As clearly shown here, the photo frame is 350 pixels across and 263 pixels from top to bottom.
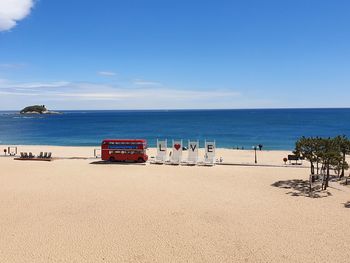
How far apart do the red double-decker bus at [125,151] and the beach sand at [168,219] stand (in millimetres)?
6816

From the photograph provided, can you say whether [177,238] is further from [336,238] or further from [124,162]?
[124,162]

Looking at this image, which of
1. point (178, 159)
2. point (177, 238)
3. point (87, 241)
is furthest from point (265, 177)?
point (87, 241)

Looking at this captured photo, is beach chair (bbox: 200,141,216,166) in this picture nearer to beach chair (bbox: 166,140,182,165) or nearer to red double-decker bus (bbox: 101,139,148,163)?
beach chair (bbox: 166,140,182,165)

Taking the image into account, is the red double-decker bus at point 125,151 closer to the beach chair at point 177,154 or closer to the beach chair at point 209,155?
the beach chair at point 177,154

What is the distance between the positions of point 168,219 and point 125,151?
61.9ft

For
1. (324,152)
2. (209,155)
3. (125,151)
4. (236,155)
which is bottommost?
(236,155)

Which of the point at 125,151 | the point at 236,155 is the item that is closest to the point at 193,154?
the point at 125,151

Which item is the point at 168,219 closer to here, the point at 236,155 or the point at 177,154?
the point at 177,154

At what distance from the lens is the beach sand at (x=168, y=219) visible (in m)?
13.8

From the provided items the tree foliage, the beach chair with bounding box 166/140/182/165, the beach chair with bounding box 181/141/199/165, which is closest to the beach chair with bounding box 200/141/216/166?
the beach chair with bounding box 181/141/199/165

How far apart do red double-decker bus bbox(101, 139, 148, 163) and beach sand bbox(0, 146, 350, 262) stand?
6.82 m

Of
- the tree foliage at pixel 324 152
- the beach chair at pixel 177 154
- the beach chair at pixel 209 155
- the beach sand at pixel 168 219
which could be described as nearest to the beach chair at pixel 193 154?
the beach chair at pixel 209 155

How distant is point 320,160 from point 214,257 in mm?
14407

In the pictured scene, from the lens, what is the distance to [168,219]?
1752 cm
